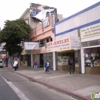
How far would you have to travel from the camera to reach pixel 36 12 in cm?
3119

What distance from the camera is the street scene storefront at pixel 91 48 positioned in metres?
14.4

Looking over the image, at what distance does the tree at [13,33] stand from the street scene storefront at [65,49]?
8590 millimetres

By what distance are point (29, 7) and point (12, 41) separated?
7.25 m

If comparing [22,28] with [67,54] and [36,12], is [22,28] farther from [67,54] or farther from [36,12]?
[67,54]

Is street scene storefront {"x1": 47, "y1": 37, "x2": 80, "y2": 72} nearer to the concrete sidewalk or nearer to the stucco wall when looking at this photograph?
the stucco wall

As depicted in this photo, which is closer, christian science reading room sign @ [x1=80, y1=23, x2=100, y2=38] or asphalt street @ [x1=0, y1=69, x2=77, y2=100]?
asphalt street @ [x1=0, y1=69, x2=77, y2=100]

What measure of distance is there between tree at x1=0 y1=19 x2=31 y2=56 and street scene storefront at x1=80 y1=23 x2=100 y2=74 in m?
13.4

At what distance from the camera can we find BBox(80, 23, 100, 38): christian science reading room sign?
46.3ft

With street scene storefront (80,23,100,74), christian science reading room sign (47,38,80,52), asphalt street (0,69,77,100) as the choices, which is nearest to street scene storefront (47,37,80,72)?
christian science reading room sign (47,38,80,52)

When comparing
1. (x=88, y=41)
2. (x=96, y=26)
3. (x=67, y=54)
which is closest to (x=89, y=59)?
(x=88, y=41)

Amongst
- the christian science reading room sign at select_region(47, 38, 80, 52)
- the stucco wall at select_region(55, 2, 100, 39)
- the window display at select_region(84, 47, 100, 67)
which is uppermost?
the stucco wall at select_region(55, 2, 100, 39)

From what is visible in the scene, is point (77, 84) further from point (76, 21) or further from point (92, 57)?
point (76, 21)

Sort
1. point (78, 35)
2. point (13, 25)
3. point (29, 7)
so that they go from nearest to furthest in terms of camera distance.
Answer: point (78, 35) → point (13, 25) → point (29, 7)

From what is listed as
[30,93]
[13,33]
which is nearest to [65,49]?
[30,93]
